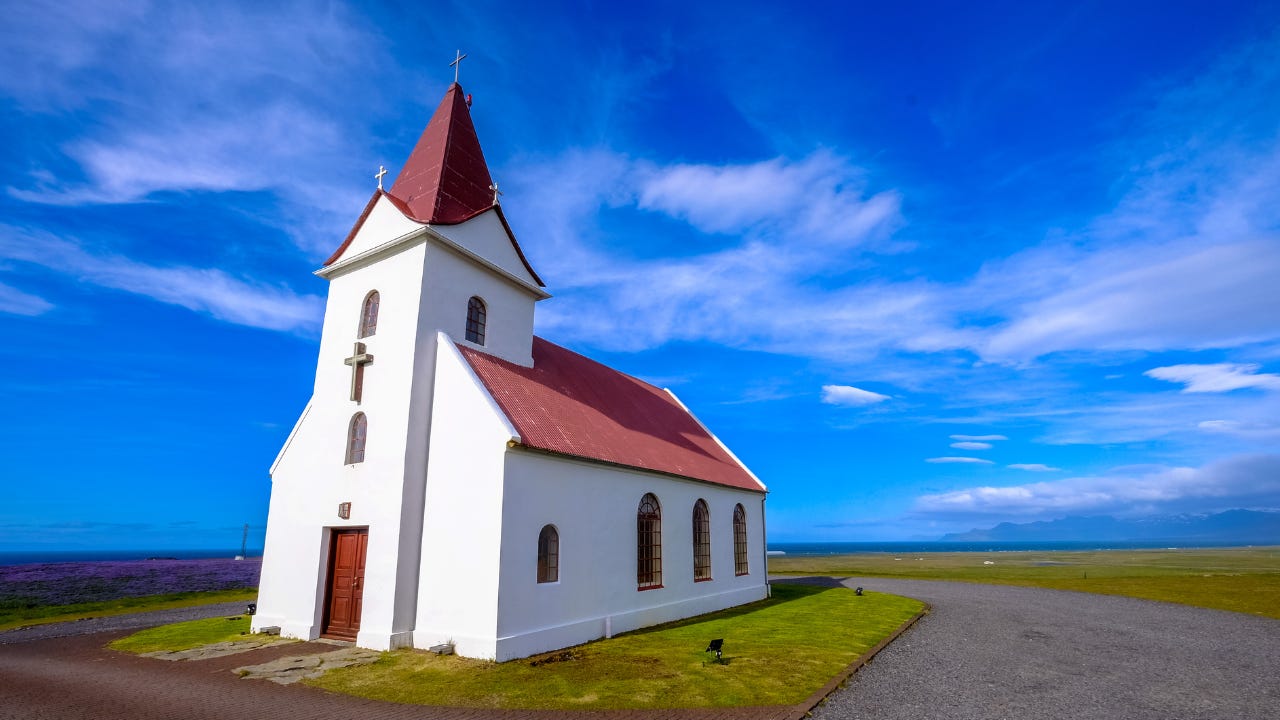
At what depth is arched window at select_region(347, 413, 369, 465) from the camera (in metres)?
15.0

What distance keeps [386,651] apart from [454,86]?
16.4 metres

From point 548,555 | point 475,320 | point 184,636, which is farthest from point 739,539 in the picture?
point 184,636

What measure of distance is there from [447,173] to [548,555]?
36.4 feet

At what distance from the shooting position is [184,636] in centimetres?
1512

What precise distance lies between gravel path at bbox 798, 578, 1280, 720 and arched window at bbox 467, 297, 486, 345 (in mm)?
11931

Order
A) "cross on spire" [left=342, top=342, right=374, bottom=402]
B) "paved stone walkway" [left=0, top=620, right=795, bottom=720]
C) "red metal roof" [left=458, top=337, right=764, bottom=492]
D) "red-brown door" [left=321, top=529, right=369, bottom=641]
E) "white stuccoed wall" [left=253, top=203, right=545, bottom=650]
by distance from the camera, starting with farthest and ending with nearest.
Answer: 1. "cross on spire" [left=342, top=342, right=374, bottom=402]
2. "red metal roof" [left=458, top=337, right=764, bottom=492]
3. "red-brown door" [left=321, top=529, right=369, bottom=641]
4. "white stuccoed wall" [left=253, top=203, right=545, bottom=650]
5. "paved stone walkway" [left=0, top=620, right=795, bottom=720]

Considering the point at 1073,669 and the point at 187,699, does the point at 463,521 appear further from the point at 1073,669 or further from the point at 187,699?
the point at 1073,669

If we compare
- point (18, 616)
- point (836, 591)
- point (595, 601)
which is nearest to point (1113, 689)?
point (595, 601)

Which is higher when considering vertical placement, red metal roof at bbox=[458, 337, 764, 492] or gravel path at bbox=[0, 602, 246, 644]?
red metal roof at bbox=[458, 337, 764, 492]

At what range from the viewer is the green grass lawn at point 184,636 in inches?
547

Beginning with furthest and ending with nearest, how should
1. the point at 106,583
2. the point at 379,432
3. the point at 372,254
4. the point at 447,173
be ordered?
the point at 106,583
the point at 447,173
the point at 372,254
the point at 379,432

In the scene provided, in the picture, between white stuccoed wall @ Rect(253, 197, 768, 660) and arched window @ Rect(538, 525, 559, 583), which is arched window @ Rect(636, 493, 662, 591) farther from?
arched window @ Rect(538, 525, 559, 583)

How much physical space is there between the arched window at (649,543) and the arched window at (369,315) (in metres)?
8.83

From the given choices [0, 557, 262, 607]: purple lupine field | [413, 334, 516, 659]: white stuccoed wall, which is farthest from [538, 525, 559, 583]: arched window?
[0, 557, 262, 607]: purple lupine field
